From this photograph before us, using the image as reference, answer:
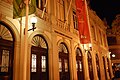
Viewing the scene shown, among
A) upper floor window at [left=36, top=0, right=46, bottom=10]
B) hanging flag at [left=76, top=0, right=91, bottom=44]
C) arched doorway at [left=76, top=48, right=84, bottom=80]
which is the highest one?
upper floor window at [left=36, top=0, right=46, bottom=10]

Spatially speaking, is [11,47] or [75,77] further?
[75,77]

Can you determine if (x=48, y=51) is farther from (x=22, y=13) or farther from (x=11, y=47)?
(x=22, y=13)

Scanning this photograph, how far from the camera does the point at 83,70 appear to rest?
15023 millimetres

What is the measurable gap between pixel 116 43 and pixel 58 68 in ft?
75.1

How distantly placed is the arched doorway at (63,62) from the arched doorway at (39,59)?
68.0 inches

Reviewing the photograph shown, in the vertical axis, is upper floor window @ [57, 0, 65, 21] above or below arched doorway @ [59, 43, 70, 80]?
above

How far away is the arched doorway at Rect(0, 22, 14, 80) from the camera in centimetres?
768

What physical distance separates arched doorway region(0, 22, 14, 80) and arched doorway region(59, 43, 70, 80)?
4.54 metres

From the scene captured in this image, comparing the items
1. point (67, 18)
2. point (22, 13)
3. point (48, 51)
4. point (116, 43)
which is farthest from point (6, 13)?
point (116, 43)

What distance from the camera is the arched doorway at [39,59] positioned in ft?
31.4

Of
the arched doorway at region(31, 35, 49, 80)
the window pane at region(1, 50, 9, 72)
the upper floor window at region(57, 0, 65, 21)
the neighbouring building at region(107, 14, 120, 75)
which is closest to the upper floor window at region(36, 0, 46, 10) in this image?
the upper floor window at region(57, 0, 65, 21)

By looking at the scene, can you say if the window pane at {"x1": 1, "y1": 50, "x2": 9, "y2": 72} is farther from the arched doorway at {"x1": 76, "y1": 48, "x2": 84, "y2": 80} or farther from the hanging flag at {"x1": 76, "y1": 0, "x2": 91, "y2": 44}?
the arched doorway at {"x1": 76, "y1": 48, "x2": 84, "y2": 80}

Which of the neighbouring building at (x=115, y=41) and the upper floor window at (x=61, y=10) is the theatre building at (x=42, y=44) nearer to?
the upper floor window at (x=61, y=10)

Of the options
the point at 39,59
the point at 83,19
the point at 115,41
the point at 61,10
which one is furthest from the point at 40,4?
the point at 115,41
